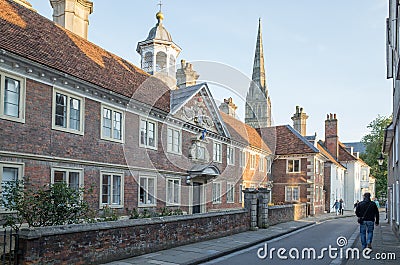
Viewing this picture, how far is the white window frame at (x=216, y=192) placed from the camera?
1085 inches

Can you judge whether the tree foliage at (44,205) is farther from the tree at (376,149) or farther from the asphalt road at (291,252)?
the tree at (376,149)

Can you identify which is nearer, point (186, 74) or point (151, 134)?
point (151, 134)

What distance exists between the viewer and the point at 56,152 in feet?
46.6

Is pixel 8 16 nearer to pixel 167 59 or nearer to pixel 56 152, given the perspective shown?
pixel 56 152

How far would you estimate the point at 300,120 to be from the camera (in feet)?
170

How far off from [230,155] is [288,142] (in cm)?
1278

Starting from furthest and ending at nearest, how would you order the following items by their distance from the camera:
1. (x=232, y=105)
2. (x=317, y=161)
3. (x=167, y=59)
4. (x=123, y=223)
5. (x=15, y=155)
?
(x=232, y=105), (x=317, y=161), (x=167, y=59), (x=15, y=155), (x=123, y=223)

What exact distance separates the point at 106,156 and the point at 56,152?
288cm

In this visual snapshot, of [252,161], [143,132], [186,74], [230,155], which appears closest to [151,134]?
[143,132]

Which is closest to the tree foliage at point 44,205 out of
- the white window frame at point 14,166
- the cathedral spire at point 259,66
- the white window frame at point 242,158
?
the white window frame at point 14,166

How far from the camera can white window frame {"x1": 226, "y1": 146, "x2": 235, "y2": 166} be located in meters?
30.4

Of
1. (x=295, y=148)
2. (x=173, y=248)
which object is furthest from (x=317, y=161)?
(x=173, y=248)

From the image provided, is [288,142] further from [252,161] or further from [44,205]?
[44,205]

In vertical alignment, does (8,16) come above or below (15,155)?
above
